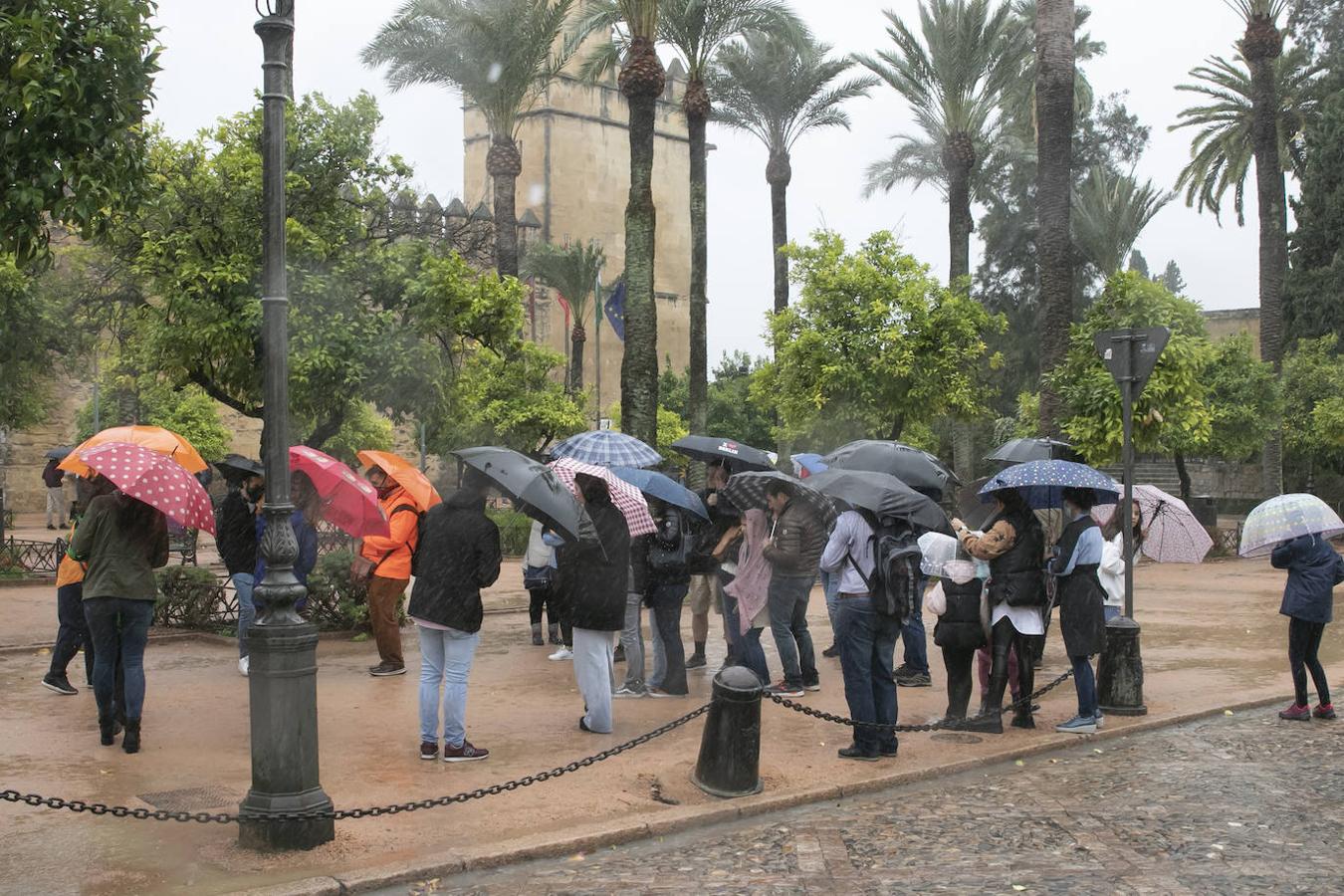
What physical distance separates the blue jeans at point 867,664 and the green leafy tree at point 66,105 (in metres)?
4.86

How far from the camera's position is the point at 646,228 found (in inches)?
768

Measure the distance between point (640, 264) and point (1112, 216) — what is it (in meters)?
30.6

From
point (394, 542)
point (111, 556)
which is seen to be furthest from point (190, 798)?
point (394, 542)

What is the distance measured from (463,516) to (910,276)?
18.5 metres

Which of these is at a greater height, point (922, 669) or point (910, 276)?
point (910, 276)

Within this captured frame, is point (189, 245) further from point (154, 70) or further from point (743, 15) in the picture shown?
point (743, 15)

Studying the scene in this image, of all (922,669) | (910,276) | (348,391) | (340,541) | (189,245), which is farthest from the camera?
(910,276)

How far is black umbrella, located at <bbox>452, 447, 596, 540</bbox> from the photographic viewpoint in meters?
7.44

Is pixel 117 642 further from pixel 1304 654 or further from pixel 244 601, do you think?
pixel 1304 654

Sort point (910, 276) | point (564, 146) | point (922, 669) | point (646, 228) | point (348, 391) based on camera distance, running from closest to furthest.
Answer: point (922, 669)
point (348, 391)
point (646, 228)
point (910, 276)
point (564, 146)

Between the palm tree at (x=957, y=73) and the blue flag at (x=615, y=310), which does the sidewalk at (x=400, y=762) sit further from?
the blue flag at (x=615, y=310)

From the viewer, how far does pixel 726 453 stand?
10523 millimetres

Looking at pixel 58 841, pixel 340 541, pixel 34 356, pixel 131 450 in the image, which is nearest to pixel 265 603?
pixel 58 841

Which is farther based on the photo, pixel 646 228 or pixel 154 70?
pixel 646 228
